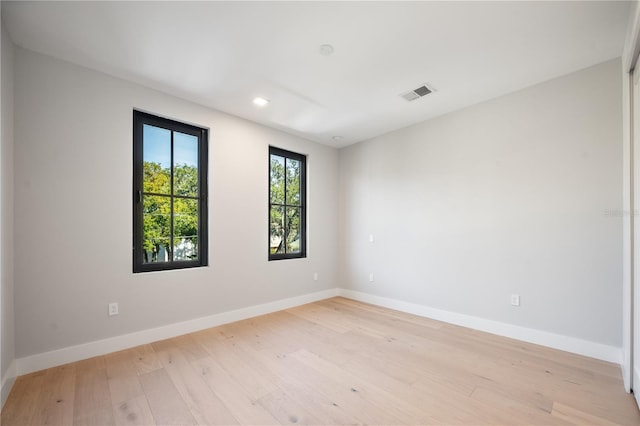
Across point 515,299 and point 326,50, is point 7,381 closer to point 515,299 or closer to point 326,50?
point 326,50

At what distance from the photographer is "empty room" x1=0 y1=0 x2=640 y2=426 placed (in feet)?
6.54

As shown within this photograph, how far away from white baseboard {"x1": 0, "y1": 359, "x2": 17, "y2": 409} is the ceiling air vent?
409cm

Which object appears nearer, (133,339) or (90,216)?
(90,216)

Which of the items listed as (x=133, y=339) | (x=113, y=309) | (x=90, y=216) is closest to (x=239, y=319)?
(x=133, y=339)

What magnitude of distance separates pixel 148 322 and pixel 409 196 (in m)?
3.49

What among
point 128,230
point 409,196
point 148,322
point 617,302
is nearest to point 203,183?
point 128,230

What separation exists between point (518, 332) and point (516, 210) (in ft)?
4.20

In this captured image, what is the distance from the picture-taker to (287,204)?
448cm

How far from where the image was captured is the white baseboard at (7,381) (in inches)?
74.2

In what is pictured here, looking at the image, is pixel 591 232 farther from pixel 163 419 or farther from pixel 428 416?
pixel 163 419

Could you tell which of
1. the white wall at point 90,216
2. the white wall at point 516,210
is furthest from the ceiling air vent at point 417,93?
the white wall at point 90,216

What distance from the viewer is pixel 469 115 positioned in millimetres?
3480

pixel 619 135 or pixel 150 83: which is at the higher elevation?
pixel 150 83

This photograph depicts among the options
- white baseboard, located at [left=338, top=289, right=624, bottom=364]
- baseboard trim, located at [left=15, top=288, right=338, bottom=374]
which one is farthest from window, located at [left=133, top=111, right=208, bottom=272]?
white baseboard, located at [left=338, top=289, right=624, bottom=364]
